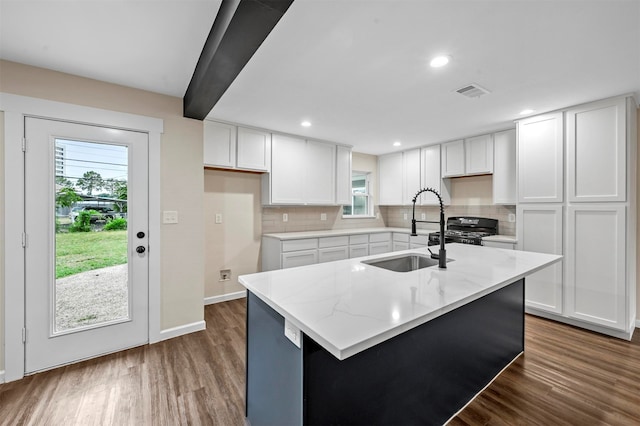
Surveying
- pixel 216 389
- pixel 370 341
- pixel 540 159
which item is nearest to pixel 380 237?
pixel 540 159

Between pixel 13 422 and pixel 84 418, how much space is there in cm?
40

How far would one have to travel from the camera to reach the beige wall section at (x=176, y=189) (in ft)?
7.98

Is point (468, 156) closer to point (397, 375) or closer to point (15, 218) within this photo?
point (397, 375)

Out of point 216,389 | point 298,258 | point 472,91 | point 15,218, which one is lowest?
point 216,389

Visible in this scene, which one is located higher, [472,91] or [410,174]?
[472,91]

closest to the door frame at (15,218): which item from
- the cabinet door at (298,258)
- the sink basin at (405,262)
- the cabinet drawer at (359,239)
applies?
the cabinet door at (298,258)

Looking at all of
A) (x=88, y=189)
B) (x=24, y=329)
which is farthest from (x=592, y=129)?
(x=24, y=329)

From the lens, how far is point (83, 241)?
90.7 inches

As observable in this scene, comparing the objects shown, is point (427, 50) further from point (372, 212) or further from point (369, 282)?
point (372, 212)

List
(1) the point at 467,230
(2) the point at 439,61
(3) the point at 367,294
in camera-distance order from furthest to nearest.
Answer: (1) the point at 467,230, (2) the point at 439,61, (3) the point at 367,294

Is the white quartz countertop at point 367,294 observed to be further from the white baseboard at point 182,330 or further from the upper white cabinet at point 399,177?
the upper white cabinet at point 399,177

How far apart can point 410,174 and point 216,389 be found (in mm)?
4279

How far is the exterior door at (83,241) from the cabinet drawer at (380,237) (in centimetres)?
329

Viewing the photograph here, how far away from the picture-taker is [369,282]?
1.48m
